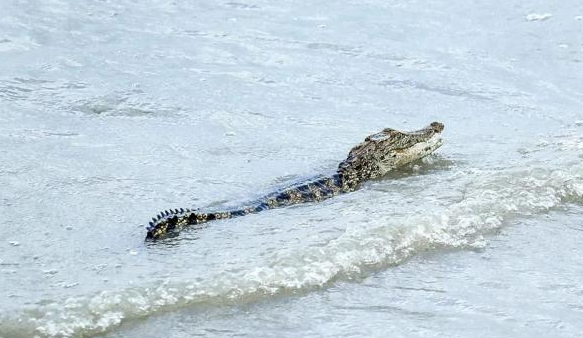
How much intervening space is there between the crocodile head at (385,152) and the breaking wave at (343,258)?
56 cm

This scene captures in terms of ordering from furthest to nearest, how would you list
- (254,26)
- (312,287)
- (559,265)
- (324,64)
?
(254,26)
(324,64)
(559,265)
(312,287)

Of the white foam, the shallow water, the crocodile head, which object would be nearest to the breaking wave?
the shallow water

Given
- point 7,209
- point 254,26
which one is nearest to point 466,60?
point 254,26

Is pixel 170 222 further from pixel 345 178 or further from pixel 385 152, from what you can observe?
pixel 385 152

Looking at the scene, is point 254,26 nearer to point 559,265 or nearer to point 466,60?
point 466,60

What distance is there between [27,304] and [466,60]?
750 centimetres

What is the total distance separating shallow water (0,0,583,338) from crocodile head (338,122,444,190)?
14 centimetres

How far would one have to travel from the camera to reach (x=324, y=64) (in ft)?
37.5

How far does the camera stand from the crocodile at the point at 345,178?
6496 millimetres

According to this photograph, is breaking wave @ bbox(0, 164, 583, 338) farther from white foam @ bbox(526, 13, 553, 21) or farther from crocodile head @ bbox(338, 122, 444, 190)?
white foam @ bbox(526, 13, 553, 21)

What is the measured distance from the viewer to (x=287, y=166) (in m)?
8.19

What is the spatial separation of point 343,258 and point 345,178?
1.71 metres

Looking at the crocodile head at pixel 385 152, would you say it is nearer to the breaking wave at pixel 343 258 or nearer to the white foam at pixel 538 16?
the breaking wave at pixel 343 258

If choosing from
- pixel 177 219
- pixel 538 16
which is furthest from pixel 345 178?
pixel 538 16
